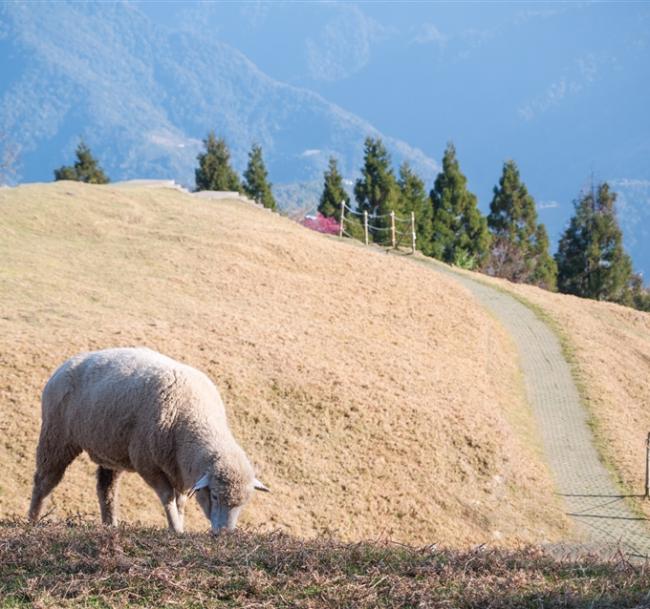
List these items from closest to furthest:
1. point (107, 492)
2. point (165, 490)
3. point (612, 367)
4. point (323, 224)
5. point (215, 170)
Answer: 1. point (165, 490)
2. point (107, 492)
3. point (612, 367)
4. point (323, 224)
5. point (215, 170)

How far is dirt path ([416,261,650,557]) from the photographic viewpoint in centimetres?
2036

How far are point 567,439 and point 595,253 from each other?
38546mm

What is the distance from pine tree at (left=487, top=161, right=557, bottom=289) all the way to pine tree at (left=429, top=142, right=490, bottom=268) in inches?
95.3

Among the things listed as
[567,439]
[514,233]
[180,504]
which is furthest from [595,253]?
[180,504]

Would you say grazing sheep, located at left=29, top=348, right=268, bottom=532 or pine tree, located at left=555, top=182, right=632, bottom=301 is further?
pine tree, located at left=555, top=182, right=632, bottom=301

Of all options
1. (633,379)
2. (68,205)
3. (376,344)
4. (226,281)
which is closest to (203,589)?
(376,344)

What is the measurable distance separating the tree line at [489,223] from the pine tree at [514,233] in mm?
69

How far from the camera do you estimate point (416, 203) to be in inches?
2557

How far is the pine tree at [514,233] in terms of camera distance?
64.4 meters

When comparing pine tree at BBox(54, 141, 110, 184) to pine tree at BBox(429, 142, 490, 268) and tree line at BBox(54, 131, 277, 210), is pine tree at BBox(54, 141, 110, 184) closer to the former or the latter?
tree line at BBox(54, 131, 277, 210)

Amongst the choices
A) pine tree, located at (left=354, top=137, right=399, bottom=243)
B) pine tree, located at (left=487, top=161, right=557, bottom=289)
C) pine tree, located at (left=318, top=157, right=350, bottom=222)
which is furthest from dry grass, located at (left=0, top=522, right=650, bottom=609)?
pine tree, located at (left=318, top=157, right=350, bottom=222)

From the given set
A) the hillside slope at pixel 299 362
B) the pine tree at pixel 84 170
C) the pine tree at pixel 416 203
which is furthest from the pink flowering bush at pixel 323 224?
the hillside slope at pixel 299 362

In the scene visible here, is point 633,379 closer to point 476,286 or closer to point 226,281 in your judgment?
point 476,286

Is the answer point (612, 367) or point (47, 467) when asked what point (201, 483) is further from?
point (612, 367)
